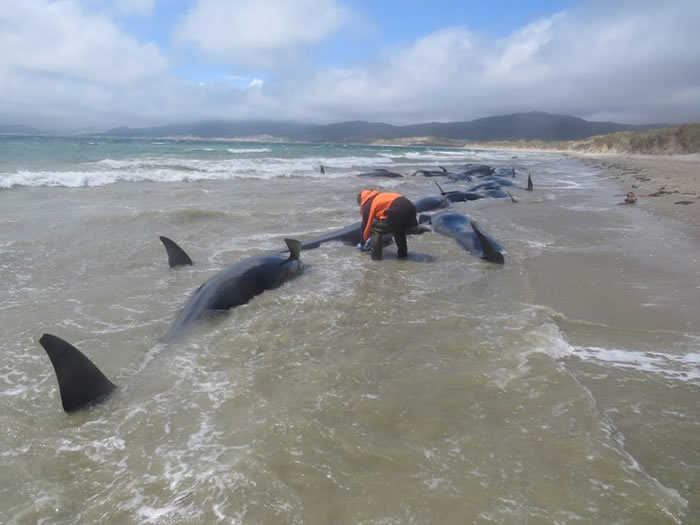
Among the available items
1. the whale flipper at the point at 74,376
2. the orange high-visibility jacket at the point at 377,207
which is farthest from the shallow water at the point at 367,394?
the orange high-visibility jacket at the point at 377,207

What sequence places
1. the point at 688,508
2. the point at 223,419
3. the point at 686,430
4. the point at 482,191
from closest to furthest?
1. the point at 688,508
2. the point at 686,430
3. the point at 223,419
4. the point at 482,191

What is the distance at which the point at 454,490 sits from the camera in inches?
108

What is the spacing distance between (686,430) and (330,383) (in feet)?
8.92

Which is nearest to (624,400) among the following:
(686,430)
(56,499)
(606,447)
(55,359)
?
(686,430)

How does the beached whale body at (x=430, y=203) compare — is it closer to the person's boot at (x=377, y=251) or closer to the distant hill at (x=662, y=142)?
the person's boot at (x=377, y=251)

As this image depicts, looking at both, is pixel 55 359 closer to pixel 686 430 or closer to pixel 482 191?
pixel 686 430

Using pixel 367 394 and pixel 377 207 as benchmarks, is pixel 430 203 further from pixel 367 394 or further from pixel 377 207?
pixel 367 394

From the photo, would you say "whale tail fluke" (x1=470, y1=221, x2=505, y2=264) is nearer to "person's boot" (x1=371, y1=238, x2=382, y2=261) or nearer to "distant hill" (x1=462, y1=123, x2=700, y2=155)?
"person's boot" (x1=371, y1=238, x2=382, y2=261)

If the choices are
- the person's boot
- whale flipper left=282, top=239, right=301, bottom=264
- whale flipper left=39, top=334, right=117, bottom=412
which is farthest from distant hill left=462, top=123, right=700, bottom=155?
whale flipper left=39, top=334, right=117, bottom=412

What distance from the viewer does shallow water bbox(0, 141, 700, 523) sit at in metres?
2.73

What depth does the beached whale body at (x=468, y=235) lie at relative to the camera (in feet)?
26.5

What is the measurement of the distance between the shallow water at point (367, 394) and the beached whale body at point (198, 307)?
0.51ft

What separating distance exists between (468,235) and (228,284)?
5.54m

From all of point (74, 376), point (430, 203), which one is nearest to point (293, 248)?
point (74, 376)
